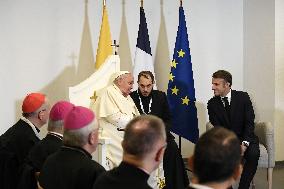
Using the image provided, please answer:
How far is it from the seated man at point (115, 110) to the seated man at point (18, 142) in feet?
4.32

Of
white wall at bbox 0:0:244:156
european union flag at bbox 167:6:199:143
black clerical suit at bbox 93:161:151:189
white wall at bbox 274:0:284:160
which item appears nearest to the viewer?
black clerical suit at bbox 93:161:151:189

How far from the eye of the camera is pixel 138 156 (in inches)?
68.5

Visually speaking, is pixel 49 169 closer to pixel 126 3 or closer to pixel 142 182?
pixel 142 182

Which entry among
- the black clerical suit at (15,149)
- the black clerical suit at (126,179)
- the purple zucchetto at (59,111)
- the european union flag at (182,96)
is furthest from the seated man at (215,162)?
the european union flag at (182,96)

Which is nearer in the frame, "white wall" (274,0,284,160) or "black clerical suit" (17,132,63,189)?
"black clerical suit" (17,132,63,189)

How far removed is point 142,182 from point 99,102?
290 cm

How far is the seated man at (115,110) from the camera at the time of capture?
4.41m

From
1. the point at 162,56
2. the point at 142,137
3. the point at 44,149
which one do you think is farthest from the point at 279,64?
the point at 142,137

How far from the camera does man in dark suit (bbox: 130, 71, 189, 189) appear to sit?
4.54 m

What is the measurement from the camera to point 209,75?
21.2 feet

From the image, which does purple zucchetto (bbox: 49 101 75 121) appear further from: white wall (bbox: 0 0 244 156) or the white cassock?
white wall (bbox: 0 0 244 156)

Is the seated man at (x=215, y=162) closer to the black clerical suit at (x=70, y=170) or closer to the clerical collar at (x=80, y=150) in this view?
the black clerical suit at (x=70, y=170)

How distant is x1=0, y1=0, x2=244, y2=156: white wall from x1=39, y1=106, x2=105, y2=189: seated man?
136 inches

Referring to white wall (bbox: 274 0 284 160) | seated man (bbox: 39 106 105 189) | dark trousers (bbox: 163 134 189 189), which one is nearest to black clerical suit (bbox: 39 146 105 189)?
seated man (bbox: 39 106 105 189)
